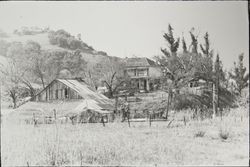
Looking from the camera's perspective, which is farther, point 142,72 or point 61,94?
point 142,72

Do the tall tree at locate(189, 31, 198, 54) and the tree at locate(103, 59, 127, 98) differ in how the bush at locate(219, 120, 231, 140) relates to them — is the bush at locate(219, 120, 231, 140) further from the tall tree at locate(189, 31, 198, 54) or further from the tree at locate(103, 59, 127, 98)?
the tree at locate(103, 59, 127, 98)

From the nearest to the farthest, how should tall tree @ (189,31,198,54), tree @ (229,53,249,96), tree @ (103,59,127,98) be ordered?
tree @ (103,59,127,98) → tall tree @ (189,31,198,54) → tree @ (229,53,249,96)

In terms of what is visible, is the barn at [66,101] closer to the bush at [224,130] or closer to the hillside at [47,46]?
the hillside at [47,46]

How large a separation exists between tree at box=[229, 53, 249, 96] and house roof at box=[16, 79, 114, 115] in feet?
2.48

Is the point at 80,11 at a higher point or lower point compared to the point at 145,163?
higher

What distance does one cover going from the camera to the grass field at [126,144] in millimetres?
1303

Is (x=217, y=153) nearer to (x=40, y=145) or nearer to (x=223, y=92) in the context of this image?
(x=223, y=92)

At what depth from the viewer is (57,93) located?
1.37 m

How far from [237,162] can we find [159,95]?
1.70 feet

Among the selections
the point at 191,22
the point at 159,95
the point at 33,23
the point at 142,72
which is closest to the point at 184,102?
the point at 159,95

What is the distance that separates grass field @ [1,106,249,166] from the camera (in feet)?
4.27

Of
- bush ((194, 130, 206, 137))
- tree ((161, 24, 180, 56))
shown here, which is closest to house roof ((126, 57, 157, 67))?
tree ((161, 24, 180, 56))

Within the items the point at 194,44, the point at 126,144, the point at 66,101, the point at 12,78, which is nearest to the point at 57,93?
the point at 66,101

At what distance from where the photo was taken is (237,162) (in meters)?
1.78
